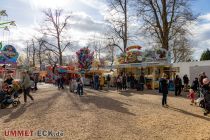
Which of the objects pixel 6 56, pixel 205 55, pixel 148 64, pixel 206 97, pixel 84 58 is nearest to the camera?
pixel 206 97

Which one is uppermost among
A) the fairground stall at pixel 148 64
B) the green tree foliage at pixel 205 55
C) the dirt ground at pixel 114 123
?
the green tree foliage at pixel 205 55

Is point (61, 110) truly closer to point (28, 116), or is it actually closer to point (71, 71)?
point (28, 116)

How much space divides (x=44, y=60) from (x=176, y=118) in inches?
1904

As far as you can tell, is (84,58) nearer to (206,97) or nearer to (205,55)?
→ (206,97)

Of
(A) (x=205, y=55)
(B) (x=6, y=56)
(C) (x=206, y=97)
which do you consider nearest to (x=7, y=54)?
(B) (x=6, y=56)

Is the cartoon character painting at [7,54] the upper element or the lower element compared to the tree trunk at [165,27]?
lower

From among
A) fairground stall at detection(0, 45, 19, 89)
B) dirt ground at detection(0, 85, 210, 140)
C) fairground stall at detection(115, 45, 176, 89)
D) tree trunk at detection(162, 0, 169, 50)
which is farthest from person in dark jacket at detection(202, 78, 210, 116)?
fairground stall at detection(0, 45, 19, 89)

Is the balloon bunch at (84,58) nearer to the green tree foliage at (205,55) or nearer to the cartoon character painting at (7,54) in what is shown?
the cartoon character painting at (7,54)

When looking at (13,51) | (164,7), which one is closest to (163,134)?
(13,51)

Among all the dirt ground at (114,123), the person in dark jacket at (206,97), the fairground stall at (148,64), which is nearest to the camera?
the dirt ground at (114,123)

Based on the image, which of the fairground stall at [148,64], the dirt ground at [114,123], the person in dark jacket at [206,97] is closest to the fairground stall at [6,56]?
the fairground stall at [148,64]

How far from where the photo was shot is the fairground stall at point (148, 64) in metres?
25.5

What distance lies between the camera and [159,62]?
2550 centimetres

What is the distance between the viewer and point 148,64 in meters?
25.9
